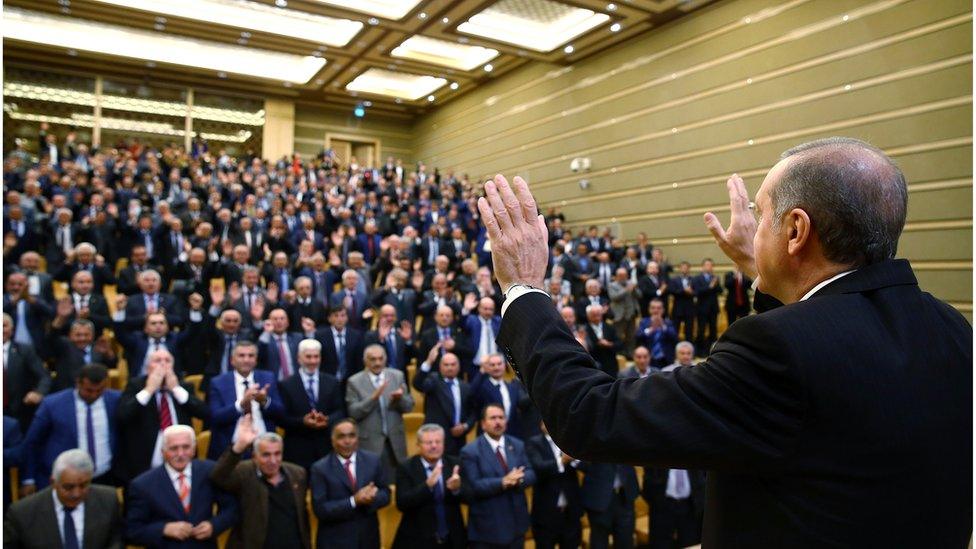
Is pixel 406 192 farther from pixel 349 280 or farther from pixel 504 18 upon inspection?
pixel 349 280

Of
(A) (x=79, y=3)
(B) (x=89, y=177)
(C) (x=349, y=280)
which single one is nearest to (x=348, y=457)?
(C) (x=349, y=280)

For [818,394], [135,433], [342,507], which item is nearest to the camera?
[818,394]

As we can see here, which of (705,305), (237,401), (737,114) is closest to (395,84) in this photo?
(737,114)

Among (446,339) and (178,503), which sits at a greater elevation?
(446,339)

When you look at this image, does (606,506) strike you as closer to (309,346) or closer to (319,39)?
(309,346)

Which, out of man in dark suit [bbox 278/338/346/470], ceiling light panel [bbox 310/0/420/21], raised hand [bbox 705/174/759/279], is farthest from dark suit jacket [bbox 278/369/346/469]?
ceiling light panel [bbox 310/0/420/21]

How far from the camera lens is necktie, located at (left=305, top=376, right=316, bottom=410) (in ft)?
13.8

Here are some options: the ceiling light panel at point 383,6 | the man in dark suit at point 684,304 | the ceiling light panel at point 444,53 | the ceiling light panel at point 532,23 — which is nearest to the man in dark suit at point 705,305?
the man in dark suit at point 684,304

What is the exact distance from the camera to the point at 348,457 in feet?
11.8

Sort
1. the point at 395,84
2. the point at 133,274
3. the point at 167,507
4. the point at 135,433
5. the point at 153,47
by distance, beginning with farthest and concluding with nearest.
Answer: the point at 395,84, the point at 153,47, the point at 133,274, the point at 135,433, the point at 167,507

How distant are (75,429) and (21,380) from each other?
0.85m

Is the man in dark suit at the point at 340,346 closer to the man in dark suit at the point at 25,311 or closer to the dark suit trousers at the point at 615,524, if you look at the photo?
the man in dark suit at the point at 25,311

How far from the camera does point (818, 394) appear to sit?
737 mm

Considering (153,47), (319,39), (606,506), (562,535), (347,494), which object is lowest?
(562,535)
